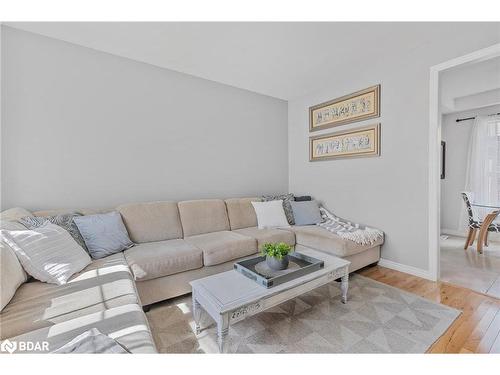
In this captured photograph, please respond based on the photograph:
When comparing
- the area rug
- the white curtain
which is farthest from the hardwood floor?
the white curtain

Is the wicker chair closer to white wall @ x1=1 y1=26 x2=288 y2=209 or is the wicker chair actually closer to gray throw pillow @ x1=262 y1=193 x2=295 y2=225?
gray throw pillow @ x1=262 y1=193 x2=295 y2=225

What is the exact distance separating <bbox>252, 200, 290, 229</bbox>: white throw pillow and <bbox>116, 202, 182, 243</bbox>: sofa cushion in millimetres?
1017

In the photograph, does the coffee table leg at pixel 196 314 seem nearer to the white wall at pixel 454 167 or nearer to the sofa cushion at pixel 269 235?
the sofa cushion at pixel 269 235

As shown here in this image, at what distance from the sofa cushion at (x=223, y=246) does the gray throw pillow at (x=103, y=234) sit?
2.01 ft

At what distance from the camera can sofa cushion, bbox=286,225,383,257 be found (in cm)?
235

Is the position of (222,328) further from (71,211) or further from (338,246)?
(71,211)

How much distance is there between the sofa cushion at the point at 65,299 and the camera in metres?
1.08

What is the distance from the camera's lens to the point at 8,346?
2.99ft

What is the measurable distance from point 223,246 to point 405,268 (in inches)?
79.3
